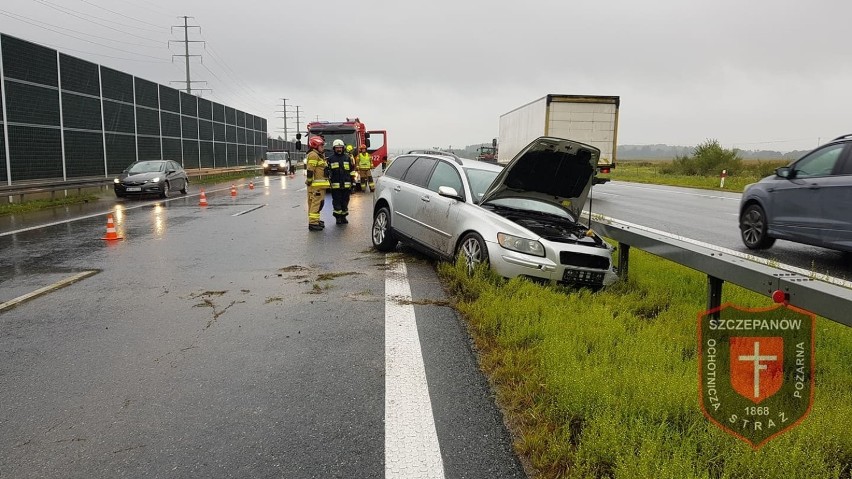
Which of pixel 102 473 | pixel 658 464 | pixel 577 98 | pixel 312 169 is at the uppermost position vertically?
pixel 577 98

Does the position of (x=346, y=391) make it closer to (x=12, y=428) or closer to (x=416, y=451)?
(x=416, y=451)

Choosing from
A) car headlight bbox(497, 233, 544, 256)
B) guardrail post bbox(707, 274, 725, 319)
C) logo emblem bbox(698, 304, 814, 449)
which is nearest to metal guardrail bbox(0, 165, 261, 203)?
car headlight bbox(497, 233, 544, 256)

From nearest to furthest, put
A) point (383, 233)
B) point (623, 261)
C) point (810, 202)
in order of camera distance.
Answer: point (623, 261) → point (810, 202) → point (383, 233)

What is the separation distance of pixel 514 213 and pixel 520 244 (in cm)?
83

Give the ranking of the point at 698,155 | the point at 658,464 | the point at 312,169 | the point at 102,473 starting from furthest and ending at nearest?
the point at 698,155
the point at 312,169
the point at 102,473
the point at 658,464

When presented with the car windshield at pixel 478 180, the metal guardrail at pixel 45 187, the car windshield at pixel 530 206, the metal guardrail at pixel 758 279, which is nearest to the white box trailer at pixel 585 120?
the car windshield at pixel 478 180

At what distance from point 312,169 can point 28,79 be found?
13113mm

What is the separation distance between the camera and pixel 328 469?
2711 mm

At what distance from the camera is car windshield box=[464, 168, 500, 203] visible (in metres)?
7.15

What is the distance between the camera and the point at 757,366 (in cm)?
375

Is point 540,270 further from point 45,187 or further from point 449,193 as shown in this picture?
point 45,187

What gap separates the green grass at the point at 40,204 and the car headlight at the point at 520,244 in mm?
14078

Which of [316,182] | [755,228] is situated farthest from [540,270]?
[316,182]

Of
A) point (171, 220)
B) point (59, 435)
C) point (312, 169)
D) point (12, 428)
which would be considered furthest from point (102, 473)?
point (171, 220)
